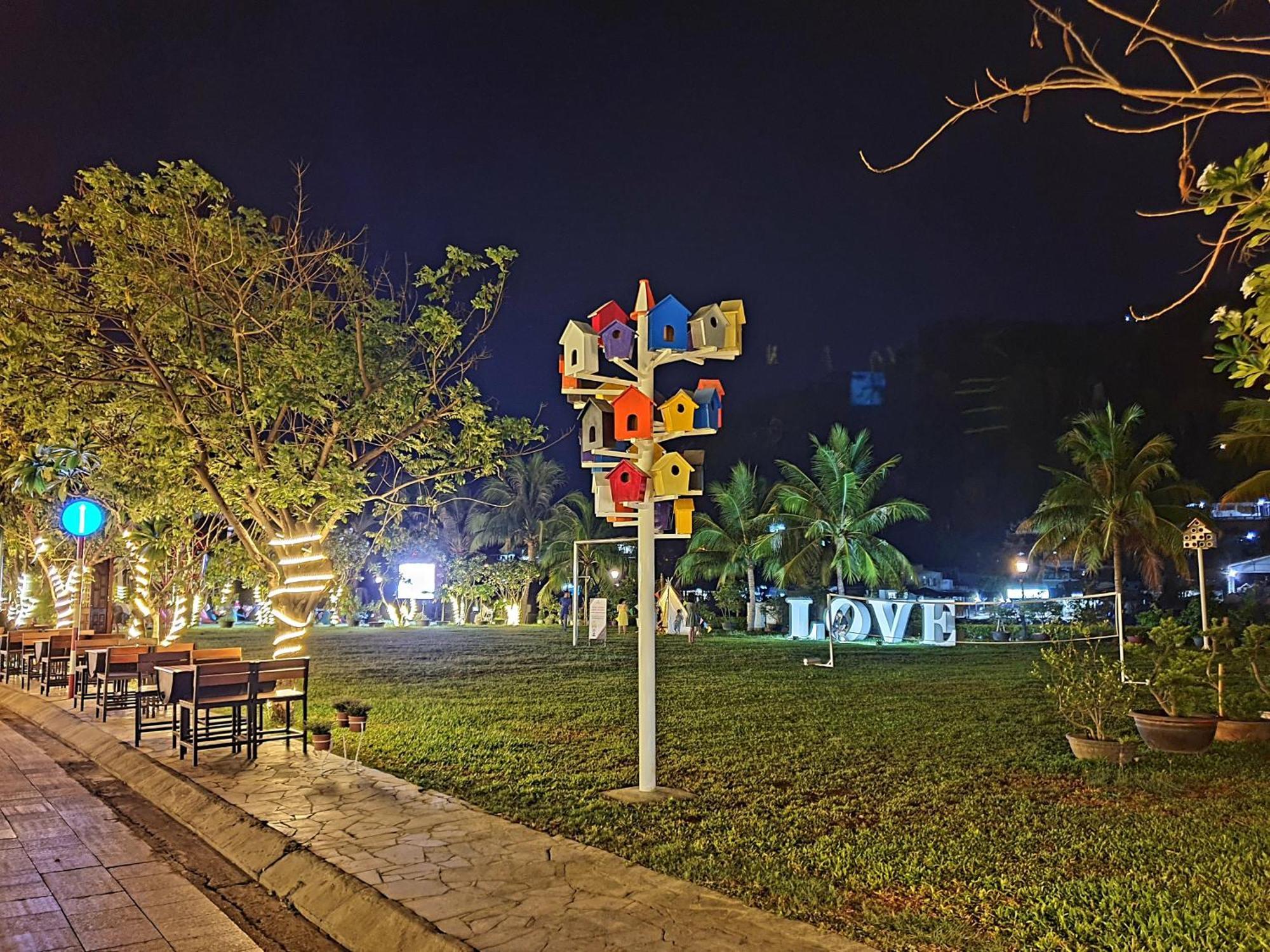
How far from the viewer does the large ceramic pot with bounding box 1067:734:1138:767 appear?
859 cm

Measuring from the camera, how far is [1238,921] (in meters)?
4.68

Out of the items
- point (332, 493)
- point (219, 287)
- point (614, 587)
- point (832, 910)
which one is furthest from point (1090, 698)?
point (614, 587)

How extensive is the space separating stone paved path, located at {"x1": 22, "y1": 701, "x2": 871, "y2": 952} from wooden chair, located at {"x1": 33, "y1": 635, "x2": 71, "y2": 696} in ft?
29.0

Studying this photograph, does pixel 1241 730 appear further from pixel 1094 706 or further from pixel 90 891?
pixel 90 891

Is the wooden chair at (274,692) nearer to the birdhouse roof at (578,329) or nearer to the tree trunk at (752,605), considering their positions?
the birdhouse roof at (578,329)

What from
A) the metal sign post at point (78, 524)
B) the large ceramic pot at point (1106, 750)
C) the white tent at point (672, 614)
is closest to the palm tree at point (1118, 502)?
the white tent at point (672, 614)

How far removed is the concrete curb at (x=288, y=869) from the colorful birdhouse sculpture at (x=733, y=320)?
481 cm

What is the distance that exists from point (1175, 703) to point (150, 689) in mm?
12005

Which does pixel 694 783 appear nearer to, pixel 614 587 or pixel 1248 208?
pixel 1248 208

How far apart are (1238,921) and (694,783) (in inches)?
166

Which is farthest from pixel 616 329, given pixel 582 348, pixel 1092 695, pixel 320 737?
pixel 1092 695

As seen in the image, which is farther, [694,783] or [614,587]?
[614,587]

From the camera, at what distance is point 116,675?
39.3ft

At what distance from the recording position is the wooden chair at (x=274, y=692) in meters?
9.27
